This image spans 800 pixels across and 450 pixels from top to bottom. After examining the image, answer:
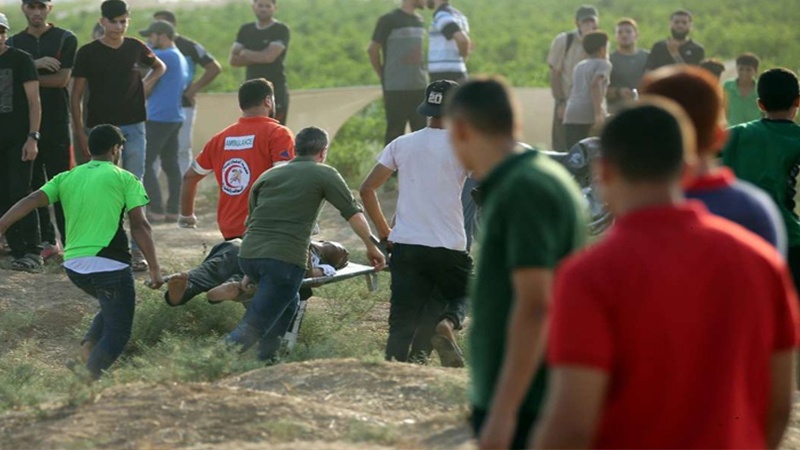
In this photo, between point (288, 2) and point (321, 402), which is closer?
point (321, 402)

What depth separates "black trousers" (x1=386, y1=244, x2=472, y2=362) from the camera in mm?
8195

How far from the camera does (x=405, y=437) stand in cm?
631

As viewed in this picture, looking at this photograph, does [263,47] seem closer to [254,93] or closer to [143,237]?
[254,93]

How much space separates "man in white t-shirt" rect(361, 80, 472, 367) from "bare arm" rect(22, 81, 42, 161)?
11.9 ft

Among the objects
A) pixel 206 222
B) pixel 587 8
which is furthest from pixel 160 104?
pixel 587 8

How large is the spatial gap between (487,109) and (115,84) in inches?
311

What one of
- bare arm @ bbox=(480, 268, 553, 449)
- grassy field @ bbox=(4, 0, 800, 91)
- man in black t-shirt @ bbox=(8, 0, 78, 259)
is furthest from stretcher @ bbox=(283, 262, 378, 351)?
grassy field @ bbox=(4, 0, 800, 91)

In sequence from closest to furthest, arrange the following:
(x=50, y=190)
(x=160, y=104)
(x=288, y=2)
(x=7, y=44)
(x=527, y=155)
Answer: (x=527, y=155) < (x=50, y=190) < (x=7, y=44) < (x=160, y=104) < (x=288, y=2)

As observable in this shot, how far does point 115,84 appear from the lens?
38.1 ft

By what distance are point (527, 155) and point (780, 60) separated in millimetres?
25707

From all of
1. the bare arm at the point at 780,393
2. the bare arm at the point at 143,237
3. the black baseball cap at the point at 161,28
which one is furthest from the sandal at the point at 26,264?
the bare arm at the point at 780,393

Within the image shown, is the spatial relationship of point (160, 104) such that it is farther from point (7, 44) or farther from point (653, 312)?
point (653, 312)

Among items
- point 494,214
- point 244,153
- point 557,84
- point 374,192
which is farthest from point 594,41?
point 494,214

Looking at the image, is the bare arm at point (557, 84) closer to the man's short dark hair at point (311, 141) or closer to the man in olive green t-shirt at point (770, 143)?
the man's short dark hair at point (311, 141)
